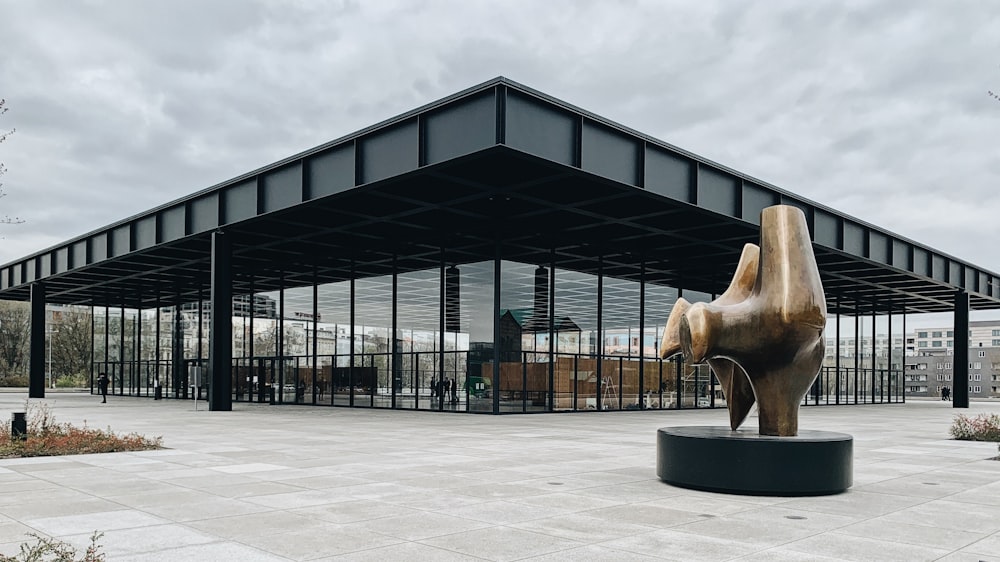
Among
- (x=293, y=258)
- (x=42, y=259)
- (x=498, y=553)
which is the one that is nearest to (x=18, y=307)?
(x=42, y=259)

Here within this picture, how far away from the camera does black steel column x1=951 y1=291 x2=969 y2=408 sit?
145 ft

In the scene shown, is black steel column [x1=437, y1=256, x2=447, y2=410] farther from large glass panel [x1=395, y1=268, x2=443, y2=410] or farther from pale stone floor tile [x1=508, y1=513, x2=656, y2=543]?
pale stone floor tile [x1=508, y1=513, x2=656, y2=543]

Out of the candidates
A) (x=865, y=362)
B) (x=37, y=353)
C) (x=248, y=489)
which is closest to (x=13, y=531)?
(x=248, y=489)

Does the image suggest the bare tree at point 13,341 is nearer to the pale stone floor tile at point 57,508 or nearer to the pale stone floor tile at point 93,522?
the pale stone floor tile at point 57,508

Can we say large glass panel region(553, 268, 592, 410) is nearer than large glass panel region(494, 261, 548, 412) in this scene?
No

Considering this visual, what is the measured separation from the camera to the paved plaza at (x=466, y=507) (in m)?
7.21

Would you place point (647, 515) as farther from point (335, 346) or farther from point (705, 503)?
point (335, 346)

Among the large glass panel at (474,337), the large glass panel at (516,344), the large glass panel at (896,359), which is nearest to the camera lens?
the large glass panel at (516,344)

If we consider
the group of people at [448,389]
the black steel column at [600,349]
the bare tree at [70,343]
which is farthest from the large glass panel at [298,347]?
the bare tree at [70,343]

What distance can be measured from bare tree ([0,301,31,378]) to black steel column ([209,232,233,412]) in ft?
216

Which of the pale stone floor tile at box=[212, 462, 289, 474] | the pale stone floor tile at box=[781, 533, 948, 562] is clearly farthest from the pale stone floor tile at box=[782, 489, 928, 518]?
the pale stone floor tile at box=[212, 462, 289, 474]

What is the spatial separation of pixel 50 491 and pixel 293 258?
2738cm

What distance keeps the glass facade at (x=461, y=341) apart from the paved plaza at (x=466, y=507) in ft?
44.5

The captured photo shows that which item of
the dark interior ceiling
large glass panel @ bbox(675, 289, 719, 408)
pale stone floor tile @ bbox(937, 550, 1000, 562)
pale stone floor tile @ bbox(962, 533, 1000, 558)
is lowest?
large glass panel @ bbox(675, 289, 719, 408)
